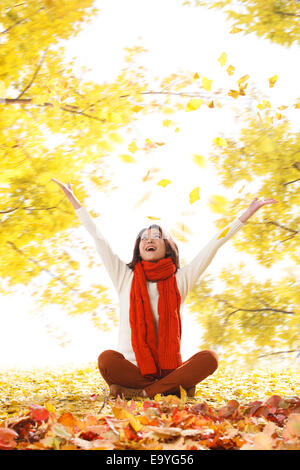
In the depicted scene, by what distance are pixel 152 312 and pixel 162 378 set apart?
0.41 meters

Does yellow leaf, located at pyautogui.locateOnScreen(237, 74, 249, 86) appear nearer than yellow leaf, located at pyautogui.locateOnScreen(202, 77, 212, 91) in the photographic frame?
Yes

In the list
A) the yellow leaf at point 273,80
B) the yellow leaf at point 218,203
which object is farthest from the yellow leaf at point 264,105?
the yellow leaf at point 218,203

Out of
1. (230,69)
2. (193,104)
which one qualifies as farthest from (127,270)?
(230,69)

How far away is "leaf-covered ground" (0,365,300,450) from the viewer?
1332 mm

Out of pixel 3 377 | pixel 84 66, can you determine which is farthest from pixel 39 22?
pixel 3 377

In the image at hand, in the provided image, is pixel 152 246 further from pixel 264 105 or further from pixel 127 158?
pixel 264 105

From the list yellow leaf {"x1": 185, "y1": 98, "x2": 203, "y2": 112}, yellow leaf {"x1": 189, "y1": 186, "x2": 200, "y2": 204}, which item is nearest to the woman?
yellow leaf {"x1": 189, "y1": 186, "x2": 200, "y2": 204}

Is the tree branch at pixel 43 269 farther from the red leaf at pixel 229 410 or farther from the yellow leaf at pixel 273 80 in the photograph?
the yellow leaf at pixel 273 80

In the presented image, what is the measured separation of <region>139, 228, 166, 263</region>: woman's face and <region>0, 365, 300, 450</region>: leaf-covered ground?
890mm

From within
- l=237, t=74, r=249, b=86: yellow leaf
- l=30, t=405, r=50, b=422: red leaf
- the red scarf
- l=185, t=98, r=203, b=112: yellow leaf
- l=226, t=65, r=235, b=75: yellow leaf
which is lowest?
the red scarf

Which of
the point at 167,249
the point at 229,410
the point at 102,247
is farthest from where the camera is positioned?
the point at 167,249

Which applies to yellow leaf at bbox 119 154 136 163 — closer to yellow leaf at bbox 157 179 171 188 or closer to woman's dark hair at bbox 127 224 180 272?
yellow leaf at bbox 157 179 171 188

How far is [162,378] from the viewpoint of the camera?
2.74 m

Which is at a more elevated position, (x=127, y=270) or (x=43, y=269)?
(x=127, y=270)
